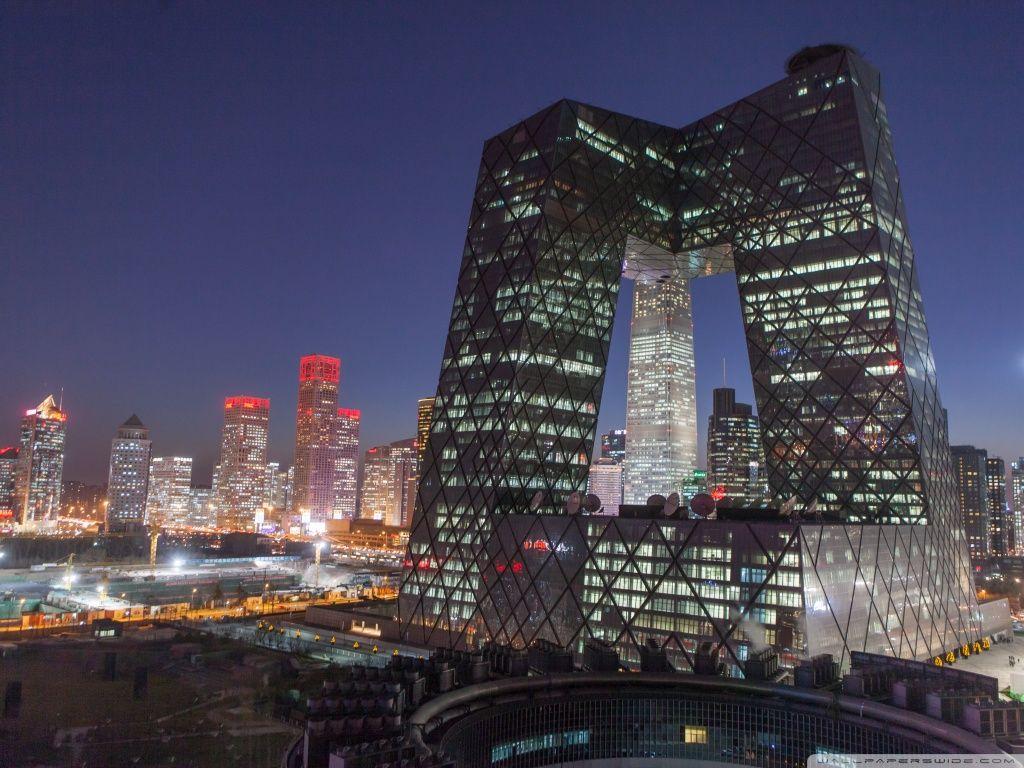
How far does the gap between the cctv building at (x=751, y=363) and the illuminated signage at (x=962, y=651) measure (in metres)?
1.23

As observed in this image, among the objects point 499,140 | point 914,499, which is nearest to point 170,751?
point 914,499

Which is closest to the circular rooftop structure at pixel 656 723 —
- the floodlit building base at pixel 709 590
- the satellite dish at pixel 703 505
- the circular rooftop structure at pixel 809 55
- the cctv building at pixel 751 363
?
the floodlit building base at pixel 709 590

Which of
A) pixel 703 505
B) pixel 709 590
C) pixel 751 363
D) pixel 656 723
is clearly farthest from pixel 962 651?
pixel 656 723

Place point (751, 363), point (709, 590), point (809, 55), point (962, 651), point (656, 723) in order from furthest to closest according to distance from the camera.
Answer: point (809, 55)
point (751, 363)
point (962, 651)
point (709, 590)
point (656, 723)

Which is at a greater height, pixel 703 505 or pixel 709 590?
pixel 703 505

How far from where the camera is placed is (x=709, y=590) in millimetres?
72125

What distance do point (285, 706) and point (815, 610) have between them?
1748 inches

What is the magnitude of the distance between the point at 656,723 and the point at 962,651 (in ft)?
196

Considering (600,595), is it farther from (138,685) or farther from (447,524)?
(138,685)

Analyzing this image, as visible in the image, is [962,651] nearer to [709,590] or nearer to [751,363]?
[709,590]

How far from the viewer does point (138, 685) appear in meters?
57.6

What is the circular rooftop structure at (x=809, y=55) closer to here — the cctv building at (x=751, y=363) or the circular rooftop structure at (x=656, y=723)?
the cctv building at (x=751, y=363)

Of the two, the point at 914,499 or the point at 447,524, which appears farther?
the point at 447,524

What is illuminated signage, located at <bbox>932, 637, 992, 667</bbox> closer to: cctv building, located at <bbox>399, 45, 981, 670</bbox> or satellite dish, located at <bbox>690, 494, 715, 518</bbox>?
cctv building, located at <bbox>399, 45, 981, 670</bbox>
